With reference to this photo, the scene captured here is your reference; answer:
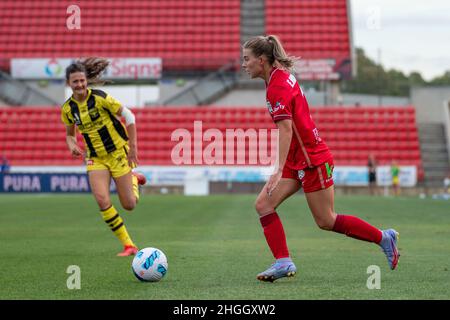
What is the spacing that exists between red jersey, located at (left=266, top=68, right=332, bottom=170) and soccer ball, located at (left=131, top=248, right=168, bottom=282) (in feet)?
4.70

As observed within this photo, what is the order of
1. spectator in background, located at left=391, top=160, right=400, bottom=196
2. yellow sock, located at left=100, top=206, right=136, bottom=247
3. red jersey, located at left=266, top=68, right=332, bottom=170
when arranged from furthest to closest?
spectator in background, located at left=391, top=160, right=400, bottom=196 → yellow sock, located at left=100, top=206, right=136, bottom=247 → red jersey, located at left=266, top=68, right=332, bottom=170

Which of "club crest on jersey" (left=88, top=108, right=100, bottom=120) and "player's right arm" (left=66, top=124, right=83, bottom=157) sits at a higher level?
"club crest on jersey" (left=88, top=108, right=100, bottom=120)

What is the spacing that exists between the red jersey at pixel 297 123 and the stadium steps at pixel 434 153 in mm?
31503

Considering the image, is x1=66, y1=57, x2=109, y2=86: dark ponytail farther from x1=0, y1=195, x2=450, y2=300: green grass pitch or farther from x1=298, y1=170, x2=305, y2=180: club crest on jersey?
x1=298, y1=170, x2=305, y2=180: club crest on jersey

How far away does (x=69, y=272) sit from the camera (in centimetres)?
824

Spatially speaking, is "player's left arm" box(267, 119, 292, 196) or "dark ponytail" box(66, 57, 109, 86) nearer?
"player's left arm" box(267, 119, 292, 196)

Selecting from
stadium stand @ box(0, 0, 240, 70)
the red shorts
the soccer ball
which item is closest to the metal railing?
stadium stand @ box(0, 0, 240, 70)

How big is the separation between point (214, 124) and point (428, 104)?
11578 mm

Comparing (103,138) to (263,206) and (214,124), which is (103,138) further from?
(214,124)

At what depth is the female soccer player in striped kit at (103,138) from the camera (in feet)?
32.2

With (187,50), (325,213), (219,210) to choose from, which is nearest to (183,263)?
(325,213)

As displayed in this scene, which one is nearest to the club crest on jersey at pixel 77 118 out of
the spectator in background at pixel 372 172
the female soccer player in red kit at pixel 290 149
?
the female soccer player in red kit at pixel 290 149

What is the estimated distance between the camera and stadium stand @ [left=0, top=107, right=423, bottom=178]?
3909 cm
